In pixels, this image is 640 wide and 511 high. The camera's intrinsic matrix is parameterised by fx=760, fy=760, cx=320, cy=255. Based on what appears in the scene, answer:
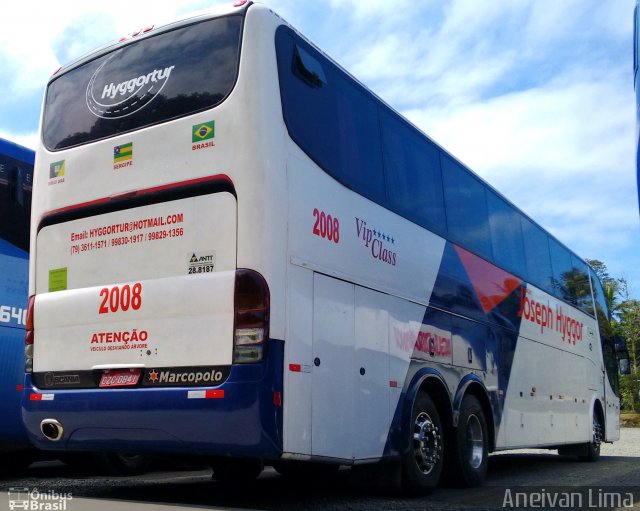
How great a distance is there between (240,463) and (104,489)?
4.41ft

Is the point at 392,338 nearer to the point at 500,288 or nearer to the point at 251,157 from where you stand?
the point at 251,157

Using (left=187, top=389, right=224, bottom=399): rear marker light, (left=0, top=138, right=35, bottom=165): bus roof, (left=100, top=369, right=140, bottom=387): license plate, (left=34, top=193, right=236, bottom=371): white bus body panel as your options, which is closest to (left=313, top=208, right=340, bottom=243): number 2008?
(left=34, top=193, right=236, bottom=371): white bus body panel

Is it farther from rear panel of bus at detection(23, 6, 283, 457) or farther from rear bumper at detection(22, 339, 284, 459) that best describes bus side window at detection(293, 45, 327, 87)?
rear bumper at detection(22, 339, 284, 459)

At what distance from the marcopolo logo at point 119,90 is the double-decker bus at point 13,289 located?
213 centimetres

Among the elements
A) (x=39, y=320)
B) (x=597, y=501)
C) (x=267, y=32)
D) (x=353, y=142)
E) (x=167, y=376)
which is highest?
(x=267, y=32)

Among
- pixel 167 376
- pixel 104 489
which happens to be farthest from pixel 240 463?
pixel 167 376

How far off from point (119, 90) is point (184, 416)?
295cm

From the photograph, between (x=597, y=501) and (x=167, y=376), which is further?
(x=597, y=501)

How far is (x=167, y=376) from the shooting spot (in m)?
5.79

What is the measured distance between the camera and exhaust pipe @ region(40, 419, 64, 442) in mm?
6258

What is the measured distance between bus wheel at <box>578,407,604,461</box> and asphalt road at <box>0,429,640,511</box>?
305cm

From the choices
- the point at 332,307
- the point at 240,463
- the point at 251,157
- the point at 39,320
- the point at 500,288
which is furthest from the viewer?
the point at 500,288

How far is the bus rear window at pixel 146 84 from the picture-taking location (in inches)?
241

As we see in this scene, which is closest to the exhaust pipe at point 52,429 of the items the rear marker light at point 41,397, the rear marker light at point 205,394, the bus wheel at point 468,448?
the rear marker light at point 41,397
